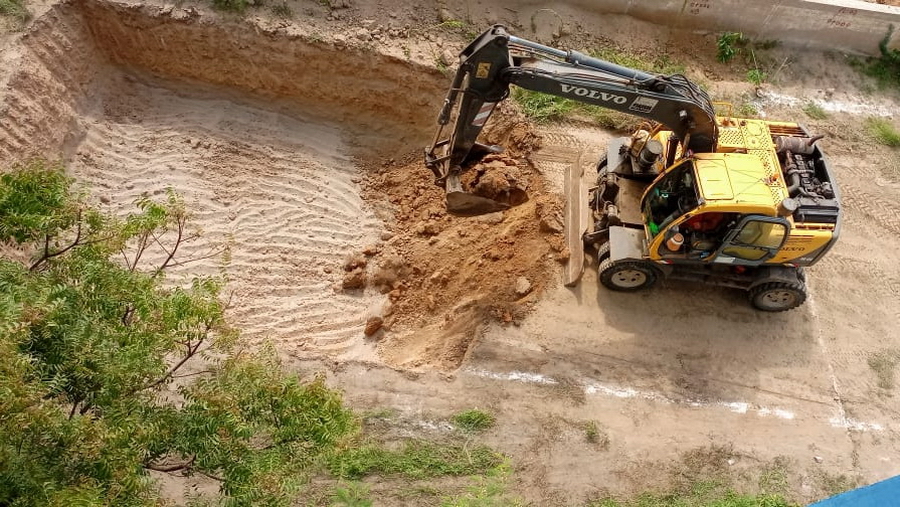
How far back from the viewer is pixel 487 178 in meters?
11.2

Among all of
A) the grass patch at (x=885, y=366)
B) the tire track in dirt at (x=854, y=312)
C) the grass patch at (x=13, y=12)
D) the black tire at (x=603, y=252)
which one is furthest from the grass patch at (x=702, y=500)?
the grass patch at (x=13, y=12)

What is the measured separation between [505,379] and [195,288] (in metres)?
5.06

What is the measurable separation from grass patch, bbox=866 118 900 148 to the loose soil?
317 mm

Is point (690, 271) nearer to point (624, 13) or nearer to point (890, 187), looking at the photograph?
point (890, 187)

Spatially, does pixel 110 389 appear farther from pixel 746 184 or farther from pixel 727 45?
pixel 727 45

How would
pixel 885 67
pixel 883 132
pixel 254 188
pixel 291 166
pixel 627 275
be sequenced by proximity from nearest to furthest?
pixel 627 275
pixel 254 188
pixel 291 166
pixel 883 132
pixel 885 67

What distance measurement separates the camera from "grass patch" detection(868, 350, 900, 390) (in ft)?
33.6

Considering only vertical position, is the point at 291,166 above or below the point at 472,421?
above

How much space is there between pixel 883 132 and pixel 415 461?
11.7 m

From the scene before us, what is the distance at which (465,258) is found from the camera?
36.1 feet

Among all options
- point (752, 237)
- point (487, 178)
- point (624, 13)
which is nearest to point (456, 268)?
point (487, 178)

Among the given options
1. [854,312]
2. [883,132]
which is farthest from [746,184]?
[883,132]

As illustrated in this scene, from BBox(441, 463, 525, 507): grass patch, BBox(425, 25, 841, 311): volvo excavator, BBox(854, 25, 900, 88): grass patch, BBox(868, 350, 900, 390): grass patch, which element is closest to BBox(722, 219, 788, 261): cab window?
BBox(425, 25, 841, 311): volvo excavator

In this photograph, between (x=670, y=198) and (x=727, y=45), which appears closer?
(x=670, y=198)
